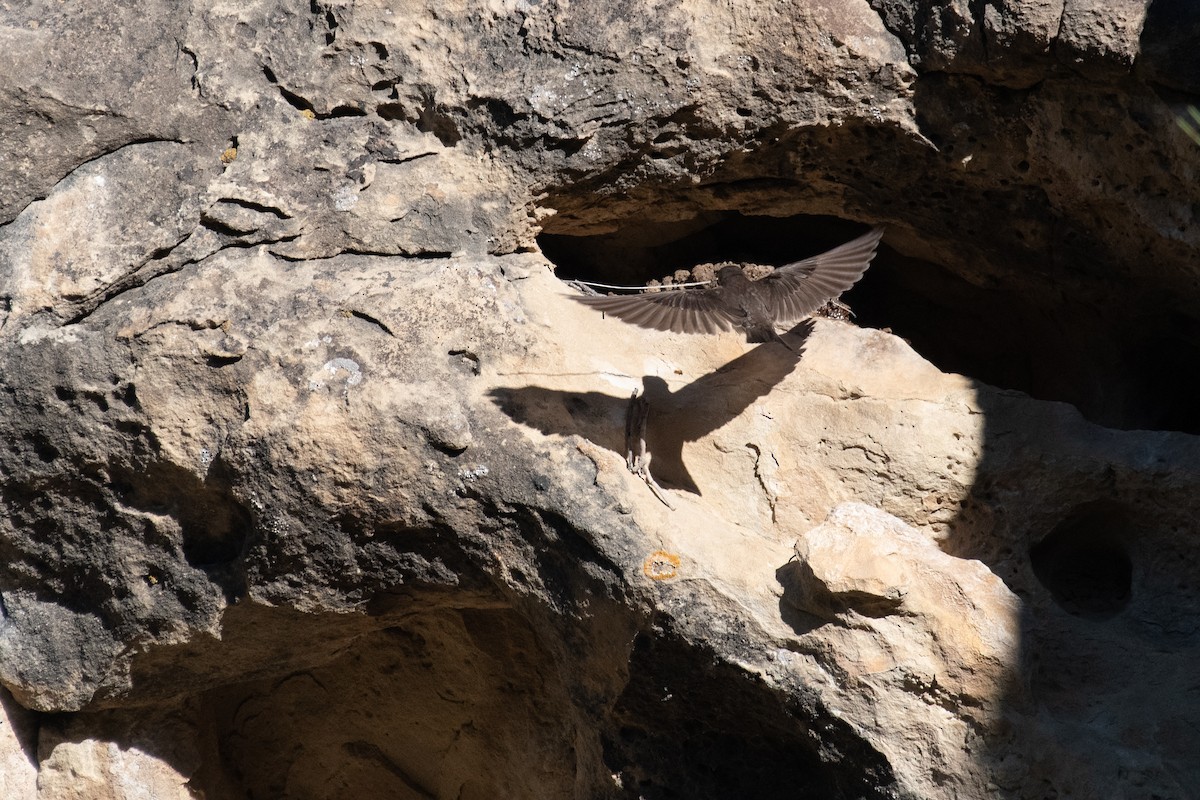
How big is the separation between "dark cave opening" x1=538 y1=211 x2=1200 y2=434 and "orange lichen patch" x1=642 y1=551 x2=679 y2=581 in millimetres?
1193

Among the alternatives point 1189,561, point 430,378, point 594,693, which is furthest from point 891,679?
point 430,378

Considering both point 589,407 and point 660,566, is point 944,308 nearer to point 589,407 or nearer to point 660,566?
point 589,407

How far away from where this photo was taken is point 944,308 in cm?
332

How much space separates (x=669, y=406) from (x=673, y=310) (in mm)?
210

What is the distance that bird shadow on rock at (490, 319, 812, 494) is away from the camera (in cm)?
236

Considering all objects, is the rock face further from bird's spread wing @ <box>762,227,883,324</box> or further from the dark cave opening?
→ bird's spread wing @ <box>762,227,883,324</box>

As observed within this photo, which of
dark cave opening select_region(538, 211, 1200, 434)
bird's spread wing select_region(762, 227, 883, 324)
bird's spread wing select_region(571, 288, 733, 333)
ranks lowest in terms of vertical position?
dark cave opening select_region(538, 211, 1200, 434)

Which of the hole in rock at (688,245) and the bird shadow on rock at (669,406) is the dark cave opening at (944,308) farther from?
the bird shadow on rock at (669,406)

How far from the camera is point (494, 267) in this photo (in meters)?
2.59

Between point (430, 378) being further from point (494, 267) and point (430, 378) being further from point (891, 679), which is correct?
point (891, 679)

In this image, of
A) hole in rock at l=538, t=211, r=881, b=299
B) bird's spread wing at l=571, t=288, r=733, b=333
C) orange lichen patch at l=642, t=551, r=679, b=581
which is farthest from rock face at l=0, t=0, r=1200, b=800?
hole in rock at l=538, t=211, r=881, b=299

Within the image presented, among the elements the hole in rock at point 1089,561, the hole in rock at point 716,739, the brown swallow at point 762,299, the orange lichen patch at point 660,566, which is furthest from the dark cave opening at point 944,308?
the hole in rock at point 716,739

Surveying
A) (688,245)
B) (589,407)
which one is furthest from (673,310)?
(688,245)

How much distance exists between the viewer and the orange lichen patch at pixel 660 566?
7.11 feet
